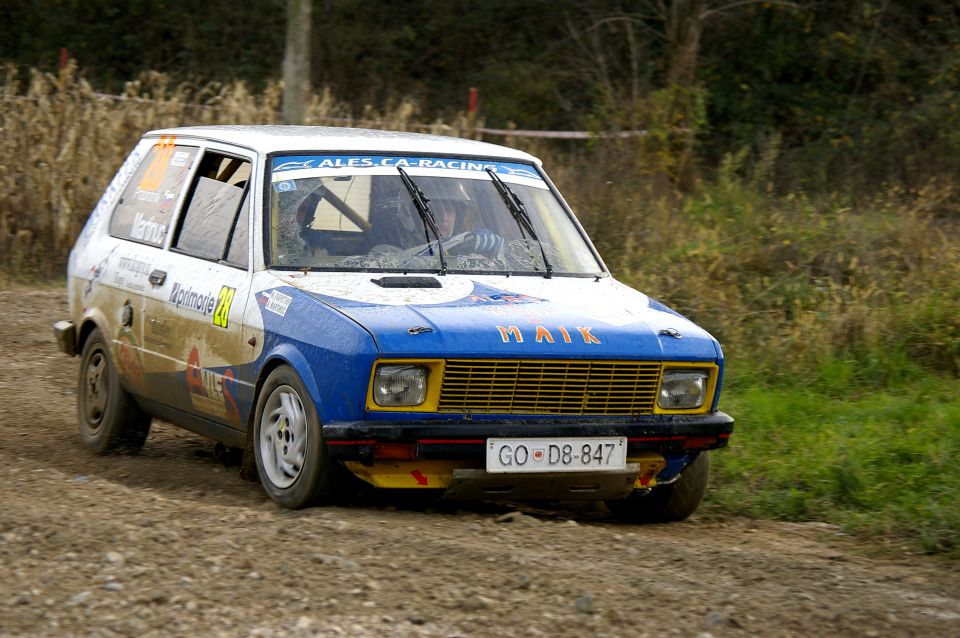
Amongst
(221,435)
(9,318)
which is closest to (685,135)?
(9,318)

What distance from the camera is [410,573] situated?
459cm

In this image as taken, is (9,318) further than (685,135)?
No

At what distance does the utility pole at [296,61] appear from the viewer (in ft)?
44.0

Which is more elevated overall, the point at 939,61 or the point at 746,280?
the point at 939,61

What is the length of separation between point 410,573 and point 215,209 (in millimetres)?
2670

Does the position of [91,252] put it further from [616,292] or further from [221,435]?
[616,292]

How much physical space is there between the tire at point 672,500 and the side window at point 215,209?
7.02ft

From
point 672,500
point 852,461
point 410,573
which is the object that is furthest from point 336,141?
point 852,461

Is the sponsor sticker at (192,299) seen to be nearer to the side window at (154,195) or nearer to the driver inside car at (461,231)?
the side window at (154,195)

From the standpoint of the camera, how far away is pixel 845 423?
777 centimetres

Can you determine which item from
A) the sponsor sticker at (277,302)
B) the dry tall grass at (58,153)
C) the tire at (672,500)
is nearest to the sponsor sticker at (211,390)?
the sponsor sticker at (277,302)

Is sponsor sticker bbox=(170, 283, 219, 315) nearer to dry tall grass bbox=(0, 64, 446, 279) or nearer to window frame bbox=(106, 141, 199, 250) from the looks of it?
window frame bbox=(106, 141, 199, 250)

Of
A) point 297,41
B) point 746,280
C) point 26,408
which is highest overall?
point 297,41

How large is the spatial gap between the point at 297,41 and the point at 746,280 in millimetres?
5538
